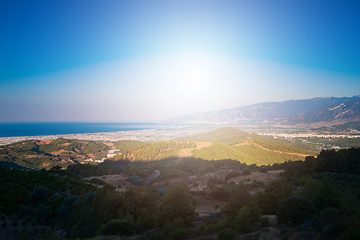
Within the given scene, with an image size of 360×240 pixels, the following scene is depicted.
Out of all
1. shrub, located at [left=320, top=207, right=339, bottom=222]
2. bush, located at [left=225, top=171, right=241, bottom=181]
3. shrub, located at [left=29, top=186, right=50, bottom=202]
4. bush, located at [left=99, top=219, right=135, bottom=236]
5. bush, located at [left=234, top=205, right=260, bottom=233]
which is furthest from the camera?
bush, located at [left=225, top=171, right=241, bottom=181]

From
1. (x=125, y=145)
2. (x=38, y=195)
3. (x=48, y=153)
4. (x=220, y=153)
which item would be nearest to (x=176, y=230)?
(x=38, y=195)

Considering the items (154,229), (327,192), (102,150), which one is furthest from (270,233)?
(102,150)

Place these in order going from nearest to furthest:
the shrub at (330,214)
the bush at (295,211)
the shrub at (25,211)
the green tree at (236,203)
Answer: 1. the shrub at (330,214)
2. the bush at (295,211)
3. the green tree at (236,203)
4. the shrub at (25,211)

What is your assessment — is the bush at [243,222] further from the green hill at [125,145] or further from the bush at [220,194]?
the green hill at [125,145]

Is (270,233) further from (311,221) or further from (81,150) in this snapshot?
(81,150)

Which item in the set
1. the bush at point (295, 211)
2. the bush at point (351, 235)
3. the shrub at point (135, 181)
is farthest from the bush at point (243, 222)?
the shrub at point (135, 181)

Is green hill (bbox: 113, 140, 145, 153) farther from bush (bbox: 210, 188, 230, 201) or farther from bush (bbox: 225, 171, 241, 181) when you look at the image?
bush (bbox: 210, 188, 230, 201)

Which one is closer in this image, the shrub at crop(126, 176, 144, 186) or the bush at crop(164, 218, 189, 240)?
the bush at crop(164, 218, 189, 240)

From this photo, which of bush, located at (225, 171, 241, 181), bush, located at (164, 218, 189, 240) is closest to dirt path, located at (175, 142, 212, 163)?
bush, located at (225, 171, 241, 181)
